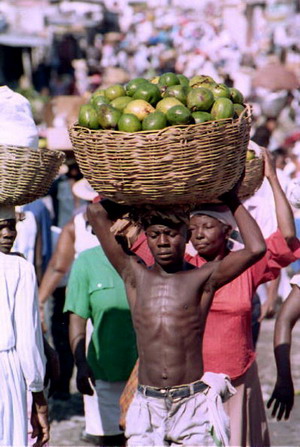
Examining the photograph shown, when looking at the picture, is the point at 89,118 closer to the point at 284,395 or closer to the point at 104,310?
the point at 284,395

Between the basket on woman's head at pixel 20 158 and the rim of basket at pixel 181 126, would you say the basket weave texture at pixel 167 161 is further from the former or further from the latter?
the basket on woman's head at pixel 20 158

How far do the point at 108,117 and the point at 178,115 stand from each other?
0.34 metres

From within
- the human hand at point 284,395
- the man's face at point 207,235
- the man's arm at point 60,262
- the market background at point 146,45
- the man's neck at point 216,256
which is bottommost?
the market background at point 146,45

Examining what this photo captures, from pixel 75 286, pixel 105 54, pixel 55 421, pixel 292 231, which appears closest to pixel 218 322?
pixel 292 231

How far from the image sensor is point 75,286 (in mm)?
6660

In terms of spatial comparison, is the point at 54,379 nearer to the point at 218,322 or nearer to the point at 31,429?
the point at 31,429

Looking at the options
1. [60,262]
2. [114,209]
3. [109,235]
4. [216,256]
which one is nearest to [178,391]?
[109,235]

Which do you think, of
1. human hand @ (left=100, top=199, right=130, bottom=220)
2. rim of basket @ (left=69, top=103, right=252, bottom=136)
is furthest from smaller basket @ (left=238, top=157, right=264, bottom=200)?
rim of basket @ (left=69, top=103, right=252, bottom=136)

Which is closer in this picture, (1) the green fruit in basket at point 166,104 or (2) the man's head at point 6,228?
(1) the green fruit in basket at point 166,104

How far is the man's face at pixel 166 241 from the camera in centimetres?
519

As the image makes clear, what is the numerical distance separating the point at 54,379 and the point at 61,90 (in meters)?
23.6

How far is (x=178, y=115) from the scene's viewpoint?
4.75 metres

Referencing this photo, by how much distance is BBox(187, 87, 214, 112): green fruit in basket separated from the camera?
4906 mm

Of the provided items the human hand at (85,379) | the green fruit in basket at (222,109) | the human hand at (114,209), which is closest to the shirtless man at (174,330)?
the human hand at (114,209)
